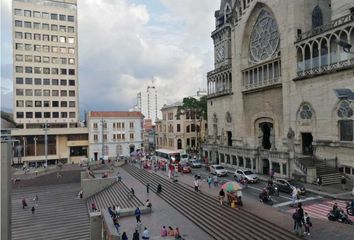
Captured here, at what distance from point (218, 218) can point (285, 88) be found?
74.4 ft

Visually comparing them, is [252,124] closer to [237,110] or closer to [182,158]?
[237,110]

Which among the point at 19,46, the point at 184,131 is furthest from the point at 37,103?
the point at 184,131

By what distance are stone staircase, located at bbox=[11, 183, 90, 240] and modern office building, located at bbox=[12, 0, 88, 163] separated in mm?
27093

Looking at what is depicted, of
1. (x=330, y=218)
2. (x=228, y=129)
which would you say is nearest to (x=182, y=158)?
(x=228, y=129)

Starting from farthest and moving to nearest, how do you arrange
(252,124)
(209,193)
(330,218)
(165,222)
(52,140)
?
1. (52,140)
2. (252,124)
3. (209,193)
4. (165,222)
5. (330,218)

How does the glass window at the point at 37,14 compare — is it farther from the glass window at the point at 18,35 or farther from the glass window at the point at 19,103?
the glass window at the point at 19,103

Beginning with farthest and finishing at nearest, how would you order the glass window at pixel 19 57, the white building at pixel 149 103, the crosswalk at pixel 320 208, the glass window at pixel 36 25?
1. the white building at pixel 149 103
2. the glass window at pixel 36 25
3. the glass window at pixel 19 57
4. the crosswalk at pixel 320 208

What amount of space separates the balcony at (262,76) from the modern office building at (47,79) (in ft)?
156

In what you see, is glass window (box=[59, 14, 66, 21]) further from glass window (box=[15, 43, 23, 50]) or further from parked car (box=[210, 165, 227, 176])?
parked car (box=[210, 165, 227, 176])

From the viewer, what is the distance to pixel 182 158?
64.1m

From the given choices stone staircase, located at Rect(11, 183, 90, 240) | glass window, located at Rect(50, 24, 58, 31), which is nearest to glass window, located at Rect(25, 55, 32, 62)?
glass window, located at Rect(50, 24, 58, 31)

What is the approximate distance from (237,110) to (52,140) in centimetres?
4909

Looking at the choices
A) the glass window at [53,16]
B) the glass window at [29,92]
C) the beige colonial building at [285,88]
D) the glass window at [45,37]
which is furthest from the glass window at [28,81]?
the beige colonial building at [285,88]

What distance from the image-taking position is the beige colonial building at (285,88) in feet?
114
